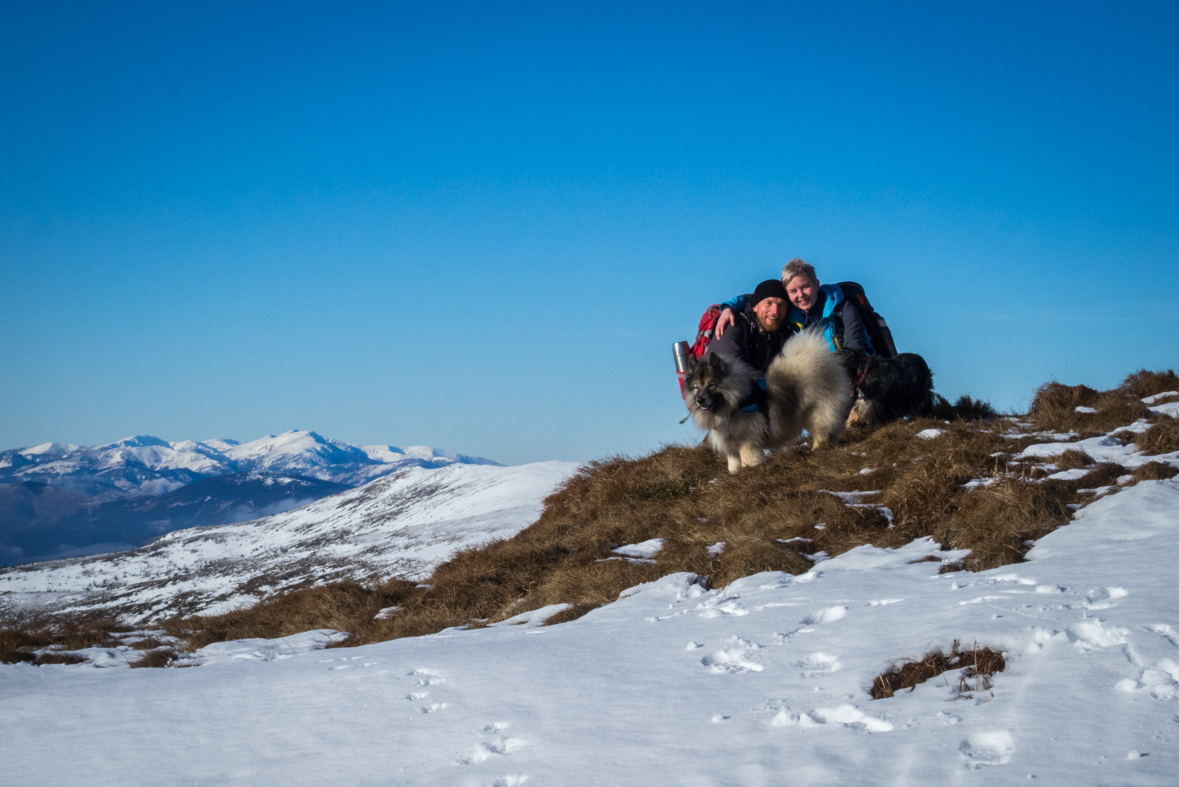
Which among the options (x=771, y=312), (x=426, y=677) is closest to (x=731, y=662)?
(x=426, y=677)

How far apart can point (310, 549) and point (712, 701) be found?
18.0 m

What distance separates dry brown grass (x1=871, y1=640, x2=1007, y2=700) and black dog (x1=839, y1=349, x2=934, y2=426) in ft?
21.9

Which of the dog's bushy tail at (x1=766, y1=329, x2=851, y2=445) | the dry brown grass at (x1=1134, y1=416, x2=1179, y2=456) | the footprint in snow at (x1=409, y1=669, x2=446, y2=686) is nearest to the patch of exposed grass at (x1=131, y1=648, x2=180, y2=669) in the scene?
the footprint in snow at (x1=409, y1=669, x2=446, y2=686)

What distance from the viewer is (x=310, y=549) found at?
61.5 ft

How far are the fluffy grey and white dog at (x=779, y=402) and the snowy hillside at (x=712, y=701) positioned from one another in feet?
14.0

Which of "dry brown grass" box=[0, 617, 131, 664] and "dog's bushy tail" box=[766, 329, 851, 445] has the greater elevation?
"dog's bushy tail" box=[766, 329, 851, 445]

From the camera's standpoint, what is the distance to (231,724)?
303cm

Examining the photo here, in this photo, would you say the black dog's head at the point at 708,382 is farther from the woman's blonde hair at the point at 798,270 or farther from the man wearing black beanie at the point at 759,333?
the woman's blonde hair at the point at 798,270

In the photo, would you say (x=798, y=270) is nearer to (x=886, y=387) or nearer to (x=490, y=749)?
(x=886, y=387)

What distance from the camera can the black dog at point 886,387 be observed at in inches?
369

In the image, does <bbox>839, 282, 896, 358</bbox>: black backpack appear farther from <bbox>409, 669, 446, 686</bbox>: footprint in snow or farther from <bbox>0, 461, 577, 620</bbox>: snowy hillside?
<bbox>409, 669, 446, 686</bbox>: footprint in snow

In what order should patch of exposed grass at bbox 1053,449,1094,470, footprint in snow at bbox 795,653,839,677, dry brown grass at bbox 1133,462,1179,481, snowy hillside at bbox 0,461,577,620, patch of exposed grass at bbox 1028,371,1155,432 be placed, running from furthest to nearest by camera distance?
snowy hillside at bbox 0,461,577,620 < patch of exposed grass at bbox 1028,371,1155,432 < patch of exposed grass at bbox 1053,449,1094,470 < dry brown grass at bbox 1133,462,1179,481 < footprint in snow at bbox 795,653,839,677

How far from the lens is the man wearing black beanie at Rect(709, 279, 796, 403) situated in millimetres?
8883

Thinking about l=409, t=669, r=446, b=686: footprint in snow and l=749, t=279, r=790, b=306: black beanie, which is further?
l=749, t=279, r=790, b=306: black beanie
